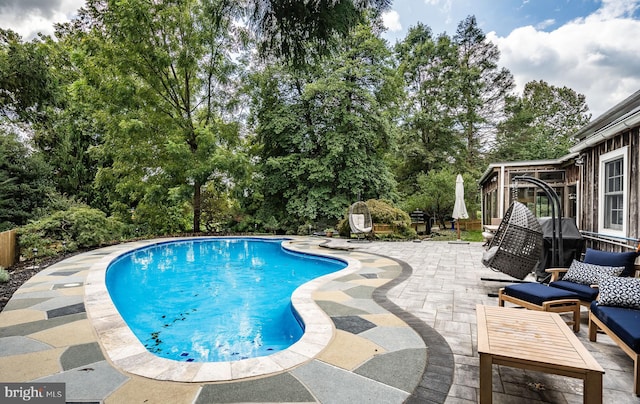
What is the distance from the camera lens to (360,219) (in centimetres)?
1056

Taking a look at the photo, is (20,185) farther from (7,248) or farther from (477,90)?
(477,90)

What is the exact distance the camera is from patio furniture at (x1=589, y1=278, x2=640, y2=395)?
202cm

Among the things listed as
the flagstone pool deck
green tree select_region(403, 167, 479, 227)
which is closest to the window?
the flagstone pool deck

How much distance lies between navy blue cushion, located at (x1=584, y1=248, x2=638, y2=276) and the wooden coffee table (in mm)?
1670

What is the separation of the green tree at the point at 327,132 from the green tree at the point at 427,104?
12.7ft

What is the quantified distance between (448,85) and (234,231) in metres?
14.1

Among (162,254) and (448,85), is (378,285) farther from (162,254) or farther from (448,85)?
(448,85)

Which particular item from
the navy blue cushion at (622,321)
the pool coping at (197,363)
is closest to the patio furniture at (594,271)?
the navy blue cushion at (622,321)

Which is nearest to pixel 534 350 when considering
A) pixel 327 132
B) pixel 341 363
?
pixel 341 363

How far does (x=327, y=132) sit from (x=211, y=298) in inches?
389

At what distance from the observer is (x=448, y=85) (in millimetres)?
17891

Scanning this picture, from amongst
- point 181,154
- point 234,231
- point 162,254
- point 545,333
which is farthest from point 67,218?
point 545,333

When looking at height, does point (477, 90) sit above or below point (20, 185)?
above

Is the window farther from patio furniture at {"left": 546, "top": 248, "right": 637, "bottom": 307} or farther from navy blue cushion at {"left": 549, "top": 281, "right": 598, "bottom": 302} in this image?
navy blue cushion at {"left": 549, "top": 281, "right": 598, "bottom": 302}
